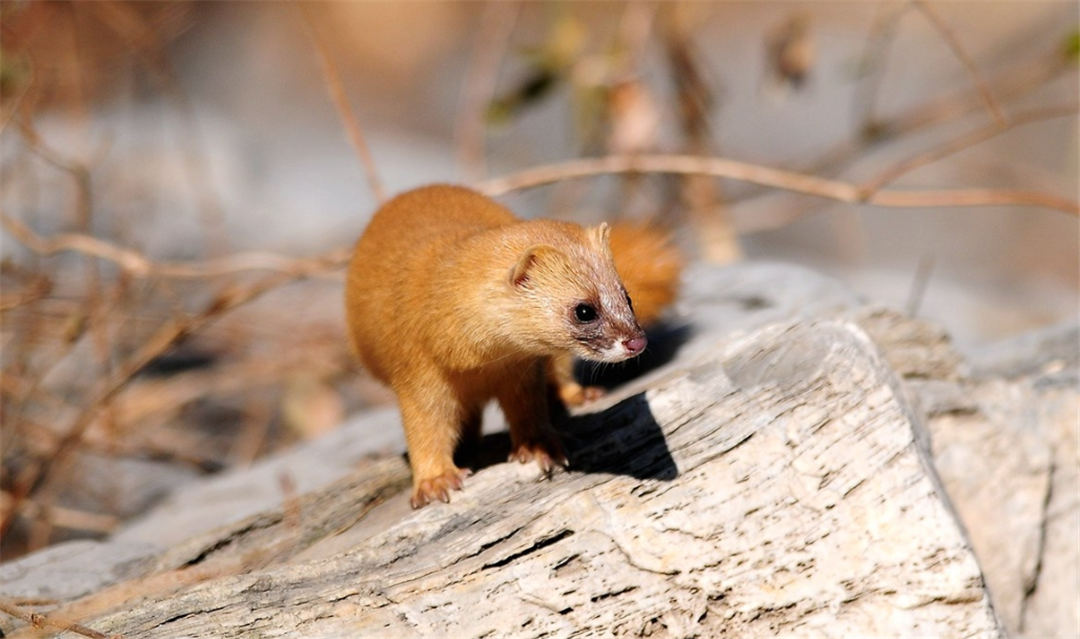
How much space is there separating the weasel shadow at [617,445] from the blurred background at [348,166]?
2052 millimetres

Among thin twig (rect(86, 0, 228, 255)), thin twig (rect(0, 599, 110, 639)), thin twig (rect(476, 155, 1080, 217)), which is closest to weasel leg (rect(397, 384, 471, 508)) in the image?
thin twig (rect(0, 599, 110, 639))

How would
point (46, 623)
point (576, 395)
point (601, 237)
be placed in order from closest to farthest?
point (46, 623)
point (601, 237)
point (576, 395)

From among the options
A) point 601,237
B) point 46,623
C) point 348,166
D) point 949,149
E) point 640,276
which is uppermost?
point 348,166

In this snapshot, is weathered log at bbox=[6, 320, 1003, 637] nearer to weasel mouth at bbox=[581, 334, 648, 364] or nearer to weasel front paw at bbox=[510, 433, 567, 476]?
weasel front paw at bbox=[510, 433, 567, 476]

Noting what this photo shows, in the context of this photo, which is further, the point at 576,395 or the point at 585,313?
the point at 576,395

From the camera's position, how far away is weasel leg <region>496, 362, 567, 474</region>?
3.20 meters

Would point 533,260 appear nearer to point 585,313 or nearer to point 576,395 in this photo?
point 585,313

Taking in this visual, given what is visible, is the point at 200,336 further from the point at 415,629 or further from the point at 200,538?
the point at 415,629

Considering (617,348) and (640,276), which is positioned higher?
(640,276)

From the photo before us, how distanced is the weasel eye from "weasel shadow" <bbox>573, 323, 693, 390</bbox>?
1.10 m

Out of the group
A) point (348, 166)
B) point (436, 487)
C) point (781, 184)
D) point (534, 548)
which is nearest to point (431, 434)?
point (436, 487)

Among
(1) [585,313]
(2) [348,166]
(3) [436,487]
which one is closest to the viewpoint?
(1) [585,313]

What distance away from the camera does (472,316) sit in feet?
9.94

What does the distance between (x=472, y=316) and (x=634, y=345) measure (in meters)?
0.53
